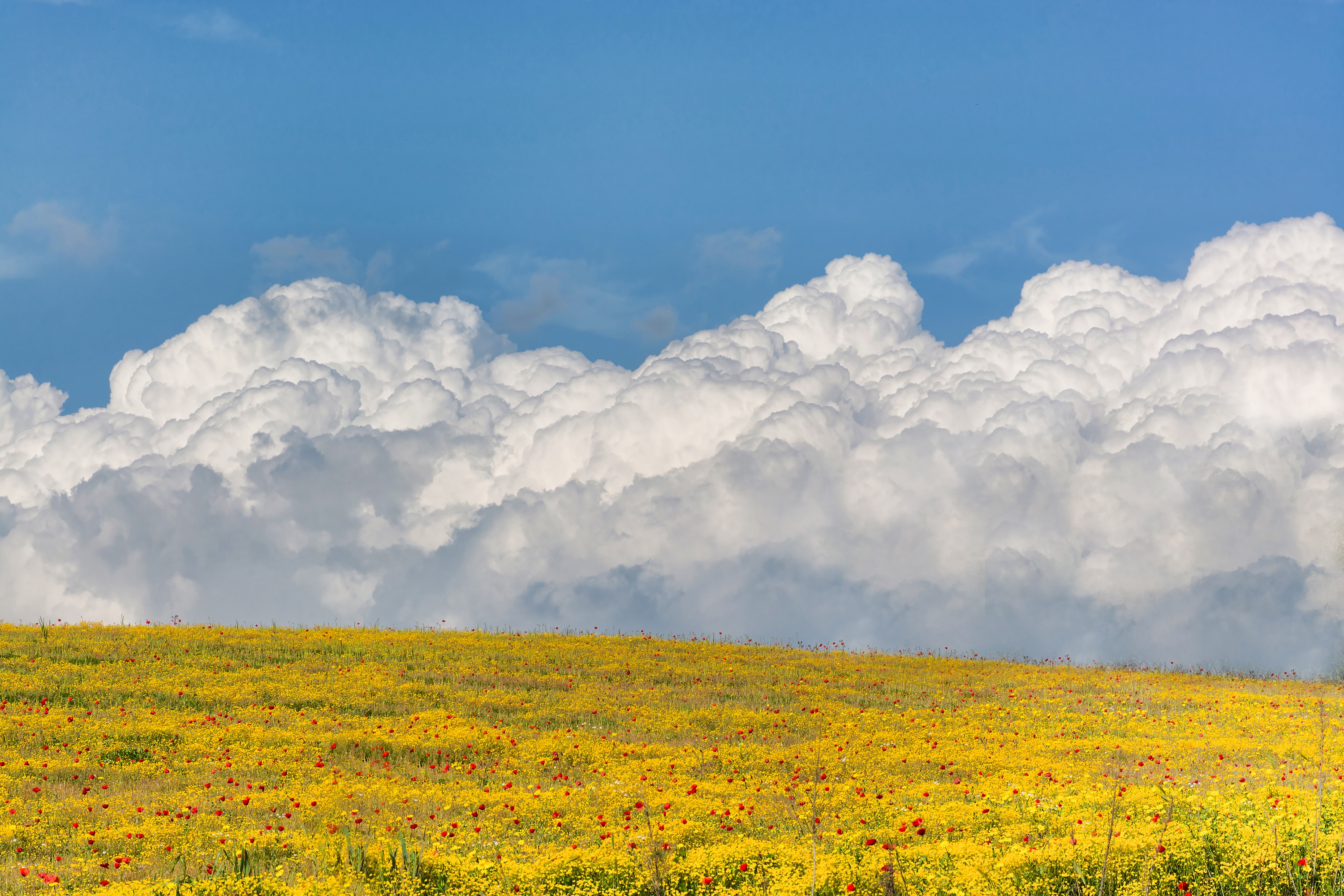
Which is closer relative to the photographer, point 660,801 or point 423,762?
point 660,801

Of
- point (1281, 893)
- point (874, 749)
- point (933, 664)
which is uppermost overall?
point (933, 664)

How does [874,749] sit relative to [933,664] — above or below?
below

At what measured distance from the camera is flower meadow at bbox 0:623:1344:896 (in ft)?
36.0

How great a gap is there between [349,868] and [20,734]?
13905 millimetres

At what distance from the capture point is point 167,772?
60.0 ft

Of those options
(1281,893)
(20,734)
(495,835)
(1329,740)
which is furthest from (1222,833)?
(20,734)

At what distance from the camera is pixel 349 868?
10.9 meters

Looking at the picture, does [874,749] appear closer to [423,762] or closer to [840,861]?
[423,762]

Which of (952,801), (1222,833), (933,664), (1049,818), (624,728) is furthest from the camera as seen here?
(933,664)

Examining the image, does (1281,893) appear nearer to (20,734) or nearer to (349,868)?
(349,868)

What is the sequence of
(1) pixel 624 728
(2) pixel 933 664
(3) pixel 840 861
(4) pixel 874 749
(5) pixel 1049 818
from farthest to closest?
(2) pixel 933 664, (1) pixel 624 728, (4) pixel 874 749, (5) pixel 1049 818, (3) pixel 840 861

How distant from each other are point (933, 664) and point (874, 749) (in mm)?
16974

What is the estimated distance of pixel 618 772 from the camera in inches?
727

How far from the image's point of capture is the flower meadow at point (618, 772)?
10969 millimetres
